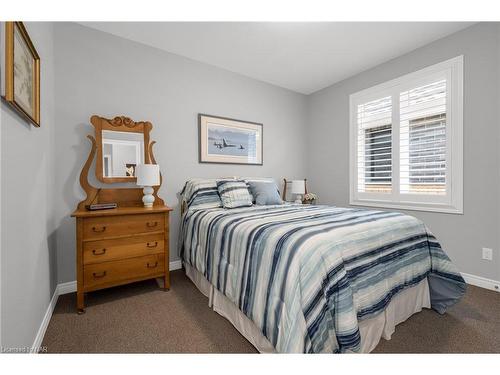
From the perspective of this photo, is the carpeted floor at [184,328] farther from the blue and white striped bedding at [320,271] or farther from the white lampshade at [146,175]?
the white lampshade at [146,175]

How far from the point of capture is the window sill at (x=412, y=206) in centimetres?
245

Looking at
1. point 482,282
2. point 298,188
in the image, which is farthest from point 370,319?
point 298,188

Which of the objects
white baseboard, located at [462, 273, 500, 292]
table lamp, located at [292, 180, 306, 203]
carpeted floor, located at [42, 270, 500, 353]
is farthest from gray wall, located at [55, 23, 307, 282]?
white baseboard, located at [462, 273, 500, 292]

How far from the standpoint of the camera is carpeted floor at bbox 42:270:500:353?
55.4 inches

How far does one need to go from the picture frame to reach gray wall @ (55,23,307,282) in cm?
84

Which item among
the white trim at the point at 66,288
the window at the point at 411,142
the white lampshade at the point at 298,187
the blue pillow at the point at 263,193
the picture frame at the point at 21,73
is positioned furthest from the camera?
the white lampshade at the point at 298,187

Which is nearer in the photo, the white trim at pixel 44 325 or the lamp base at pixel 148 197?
A: the white trim at pixel 44 325

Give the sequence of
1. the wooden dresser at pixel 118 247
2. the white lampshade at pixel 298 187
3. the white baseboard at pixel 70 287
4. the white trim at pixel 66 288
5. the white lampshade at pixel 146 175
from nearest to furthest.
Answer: the white baseboard at pixel 70 287 < the wooden dresser at pixel 118 247 < the white trim at pixel 66 288 < the white lampshade at pixel 146 175 < the white lampshade at pixel 298 187

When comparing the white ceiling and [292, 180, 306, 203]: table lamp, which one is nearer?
the white ceiling

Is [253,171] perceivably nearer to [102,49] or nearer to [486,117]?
[102,49]

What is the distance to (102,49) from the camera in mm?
2354

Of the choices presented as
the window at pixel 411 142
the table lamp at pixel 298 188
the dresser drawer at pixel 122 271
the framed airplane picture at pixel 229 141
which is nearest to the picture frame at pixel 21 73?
the dresser drawer at pixel 122 271

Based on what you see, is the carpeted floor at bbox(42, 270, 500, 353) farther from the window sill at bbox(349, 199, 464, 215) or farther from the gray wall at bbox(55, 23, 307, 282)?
the window sill at bbox(349, 199, 464, 215)

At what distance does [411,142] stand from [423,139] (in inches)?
5.0
